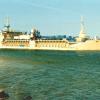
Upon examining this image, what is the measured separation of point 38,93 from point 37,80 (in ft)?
37.3

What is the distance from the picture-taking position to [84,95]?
129 ft

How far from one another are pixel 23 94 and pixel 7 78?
13.9 m

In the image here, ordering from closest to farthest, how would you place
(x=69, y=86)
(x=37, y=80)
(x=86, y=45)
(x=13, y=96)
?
(x=13, y=96) < (x=69, y=86) < (x=37, y=80) < (x=86, y=45)

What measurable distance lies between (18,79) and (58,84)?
704 centimetres

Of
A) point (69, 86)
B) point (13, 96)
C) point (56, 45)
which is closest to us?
point (13, 96)

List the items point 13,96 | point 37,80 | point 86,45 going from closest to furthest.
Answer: point 13,96, point 37,80, point 86,45

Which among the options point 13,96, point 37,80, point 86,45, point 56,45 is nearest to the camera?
point 13,96

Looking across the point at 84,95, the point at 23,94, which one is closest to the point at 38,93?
the point at 23,94

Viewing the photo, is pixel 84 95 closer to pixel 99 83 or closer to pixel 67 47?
pixel 99 83

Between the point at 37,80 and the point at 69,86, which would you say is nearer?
the point at 69,86

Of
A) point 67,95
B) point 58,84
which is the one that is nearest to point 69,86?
point 58,84

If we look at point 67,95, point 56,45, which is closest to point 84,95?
point 67,95

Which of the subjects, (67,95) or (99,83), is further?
(99,83)

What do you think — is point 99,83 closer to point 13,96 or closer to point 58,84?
point 58,84
